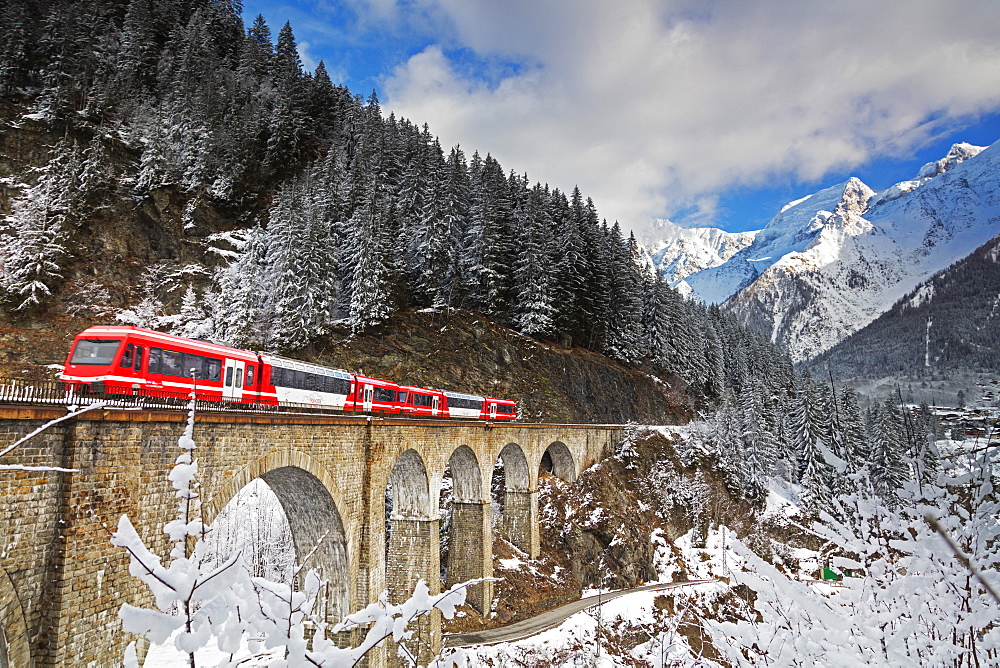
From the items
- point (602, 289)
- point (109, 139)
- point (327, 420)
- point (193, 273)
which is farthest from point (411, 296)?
point (327, 420)

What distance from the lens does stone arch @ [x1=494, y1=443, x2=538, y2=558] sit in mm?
34062

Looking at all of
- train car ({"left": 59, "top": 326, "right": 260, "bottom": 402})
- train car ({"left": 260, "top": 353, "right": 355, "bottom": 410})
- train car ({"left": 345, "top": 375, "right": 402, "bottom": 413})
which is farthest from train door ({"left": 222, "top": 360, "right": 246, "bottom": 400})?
train car ({"left": 345, "top": 375, "right": 402, "bottom": 413})

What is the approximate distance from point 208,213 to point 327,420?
37.0 metres

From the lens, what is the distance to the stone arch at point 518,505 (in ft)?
112

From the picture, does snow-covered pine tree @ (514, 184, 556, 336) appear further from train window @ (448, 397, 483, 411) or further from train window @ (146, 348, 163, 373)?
train window @ (146, 348, 163, 373)

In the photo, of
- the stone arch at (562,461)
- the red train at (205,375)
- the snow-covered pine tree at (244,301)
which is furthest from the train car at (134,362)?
the stone arch at (562,461)

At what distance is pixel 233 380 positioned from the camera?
15.8 metres

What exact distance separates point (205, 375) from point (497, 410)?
22680 millimetres

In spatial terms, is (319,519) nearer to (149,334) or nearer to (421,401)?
(149,334)

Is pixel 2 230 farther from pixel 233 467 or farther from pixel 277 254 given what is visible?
pixel 233 467

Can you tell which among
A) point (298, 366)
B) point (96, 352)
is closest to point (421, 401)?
point (298, 366)

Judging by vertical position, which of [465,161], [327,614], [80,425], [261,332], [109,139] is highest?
[465,161]

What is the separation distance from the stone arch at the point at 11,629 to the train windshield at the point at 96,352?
5334 millimetres

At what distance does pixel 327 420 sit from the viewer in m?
15.1
